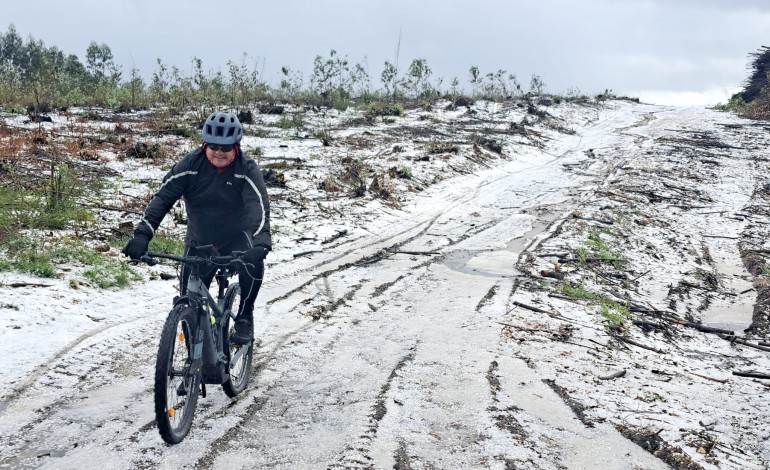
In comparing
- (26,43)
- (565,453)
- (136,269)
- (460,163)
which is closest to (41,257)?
(136,269)

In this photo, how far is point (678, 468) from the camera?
156 inches

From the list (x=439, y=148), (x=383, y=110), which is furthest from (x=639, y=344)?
(x=383, y=110)

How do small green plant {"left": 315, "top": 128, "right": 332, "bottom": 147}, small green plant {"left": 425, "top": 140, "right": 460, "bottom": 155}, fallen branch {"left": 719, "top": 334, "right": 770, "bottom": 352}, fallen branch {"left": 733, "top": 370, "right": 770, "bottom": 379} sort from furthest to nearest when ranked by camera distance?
small green plant {"left": 425, "top": 140, "right": 460, "bottom": 155}, small green plant {"left": 315, "top": 128, "right": 332, "bottom": 147}, fallen branch {"left": 719, "top": 334, "right": 770, "bottom": 352}, fallen branch {"left": 733, "top": 370, "right": 770, "bottom": 379}

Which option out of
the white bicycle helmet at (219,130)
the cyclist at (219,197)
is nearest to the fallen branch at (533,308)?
the cyclist at (219,197)

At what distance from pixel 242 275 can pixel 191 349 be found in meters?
0.81

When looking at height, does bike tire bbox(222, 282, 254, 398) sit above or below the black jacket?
below

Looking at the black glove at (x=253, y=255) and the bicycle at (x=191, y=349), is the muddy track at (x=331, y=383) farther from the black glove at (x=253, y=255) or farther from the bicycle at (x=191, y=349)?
the black glove at (x=253, y=255)

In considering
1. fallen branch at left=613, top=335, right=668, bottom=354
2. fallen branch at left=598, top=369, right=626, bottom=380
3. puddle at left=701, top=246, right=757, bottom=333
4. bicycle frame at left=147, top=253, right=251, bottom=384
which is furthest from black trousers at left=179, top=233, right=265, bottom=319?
puddle at left=701, top=246, right=757, bottom=333

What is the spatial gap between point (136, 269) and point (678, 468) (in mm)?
6295

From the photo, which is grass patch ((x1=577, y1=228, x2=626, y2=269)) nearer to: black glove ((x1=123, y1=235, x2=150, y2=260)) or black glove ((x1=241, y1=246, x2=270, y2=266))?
black glove ((x1=241, y1=246, x2=270, y2=266))

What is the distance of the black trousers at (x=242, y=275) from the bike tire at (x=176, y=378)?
47 centimetres

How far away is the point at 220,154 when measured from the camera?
169 inches

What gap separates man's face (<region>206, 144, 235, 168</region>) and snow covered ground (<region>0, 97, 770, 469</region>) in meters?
1.78

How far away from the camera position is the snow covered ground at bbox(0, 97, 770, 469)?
4082 mm
